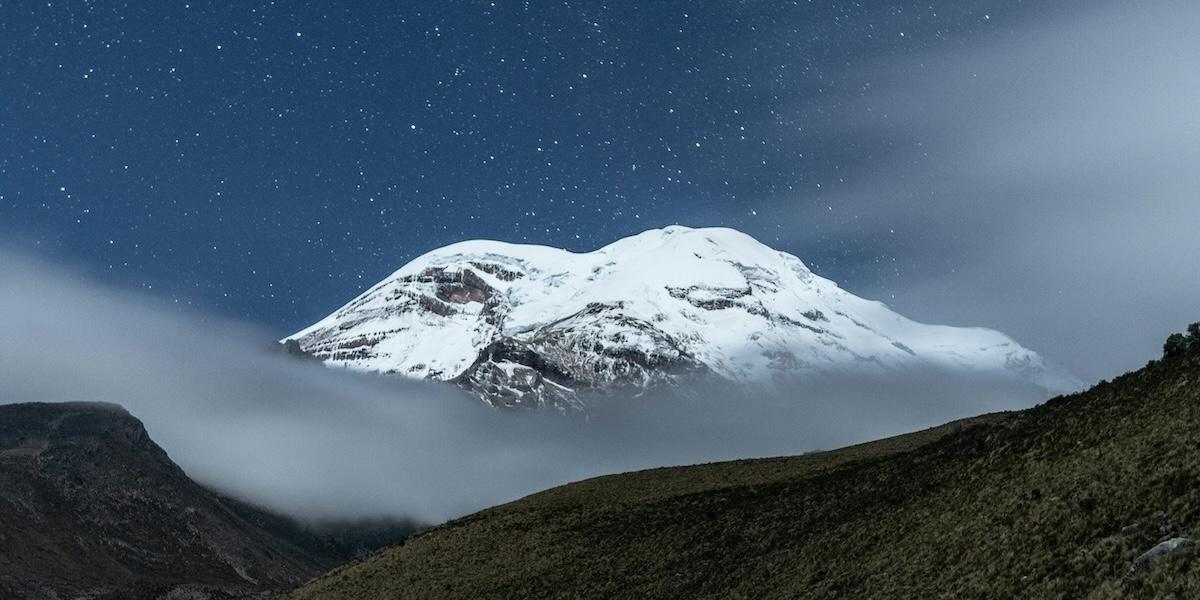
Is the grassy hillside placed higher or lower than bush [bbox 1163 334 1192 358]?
lower

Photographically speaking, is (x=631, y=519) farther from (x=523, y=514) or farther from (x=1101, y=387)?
(x=1101, y=387)

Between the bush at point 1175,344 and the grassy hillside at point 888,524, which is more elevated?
the bush at point 1175,344

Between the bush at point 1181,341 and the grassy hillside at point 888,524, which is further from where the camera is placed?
the bush at point 1181,341

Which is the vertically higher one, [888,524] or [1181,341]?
[1181,341]

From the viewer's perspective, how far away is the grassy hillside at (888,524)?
33000 millimetres

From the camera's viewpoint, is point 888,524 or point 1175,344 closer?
point 888,524

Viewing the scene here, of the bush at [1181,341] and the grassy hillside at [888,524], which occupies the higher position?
the bush at [1181,341]

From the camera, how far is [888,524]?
157ft

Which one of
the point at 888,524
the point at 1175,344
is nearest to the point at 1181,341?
the point at 1175,344

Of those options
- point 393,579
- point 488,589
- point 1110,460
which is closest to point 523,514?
point 393,579

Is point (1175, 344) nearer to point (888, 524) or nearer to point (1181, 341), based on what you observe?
point (1181, 341)

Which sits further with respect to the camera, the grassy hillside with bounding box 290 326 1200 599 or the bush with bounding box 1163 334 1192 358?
the bush with bounding box 1163 334 1192 358

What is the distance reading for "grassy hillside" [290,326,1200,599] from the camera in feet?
108

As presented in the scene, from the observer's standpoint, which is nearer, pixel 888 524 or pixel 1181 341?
pixel 888 524
